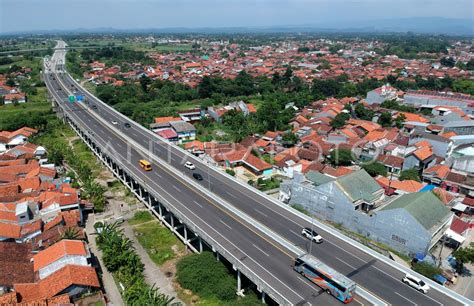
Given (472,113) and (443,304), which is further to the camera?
(472,113)

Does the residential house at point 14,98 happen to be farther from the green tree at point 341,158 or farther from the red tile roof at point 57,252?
the green tree at point 341,158

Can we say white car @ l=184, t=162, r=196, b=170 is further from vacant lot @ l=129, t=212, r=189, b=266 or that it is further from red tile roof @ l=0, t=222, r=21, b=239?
red tile roof @ l=0, t=222, r=21, b=239

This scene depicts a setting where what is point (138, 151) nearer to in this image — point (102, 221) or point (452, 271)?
point (102, 221)

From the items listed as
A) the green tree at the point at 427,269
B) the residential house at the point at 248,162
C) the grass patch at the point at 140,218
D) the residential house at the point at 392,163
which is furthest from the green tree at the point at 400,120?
the grass patch at the point at 140,218

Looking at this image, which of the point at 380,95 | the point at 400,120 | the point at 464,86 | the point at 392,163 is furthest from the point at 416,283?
the point at 464,86

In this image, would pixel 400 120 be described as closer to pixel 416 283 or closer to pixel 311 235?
pixel 311 235

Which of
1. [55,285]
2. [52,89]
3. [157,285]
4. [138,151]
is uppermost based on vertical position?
[52,89]

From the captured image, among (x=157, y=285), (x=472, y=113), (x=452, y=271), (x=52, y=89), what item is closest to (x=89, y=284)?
(x=157, y=285)
